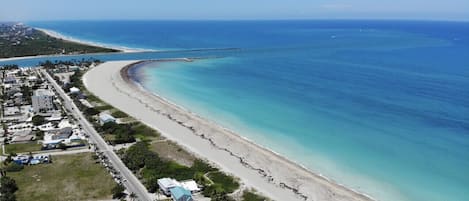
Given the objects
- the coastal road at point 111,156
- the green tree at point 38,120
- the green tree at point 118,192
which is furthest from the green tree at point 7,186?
the green tree at point 38,120

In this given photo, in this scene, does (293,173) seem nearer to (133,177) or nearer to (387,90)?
(133,177)

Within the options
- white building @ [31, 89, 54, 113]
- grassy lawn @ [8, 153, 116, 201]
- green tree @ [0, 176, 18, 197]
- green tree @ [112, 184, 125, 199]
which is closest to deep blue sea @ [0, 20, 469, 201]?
green tree @ [112, 184, 125, 199]

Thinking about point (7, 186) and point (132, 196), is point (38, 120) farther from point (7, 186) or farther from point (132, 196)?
point (132, 196)

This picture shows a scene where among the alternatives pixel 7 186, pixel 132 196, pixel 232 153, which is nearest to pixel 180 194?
pixel 132 196

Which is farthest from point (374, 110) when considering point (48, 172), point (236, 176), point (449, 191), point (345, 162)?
point (48, 172)

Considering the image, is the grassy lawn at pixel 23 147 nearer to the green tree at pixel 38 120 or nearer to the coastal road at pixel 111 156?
the coastal road at pixel 111 156

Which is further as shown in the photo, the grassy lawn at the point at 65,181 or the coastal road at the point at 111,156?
the coastal road at the point at 111,156
